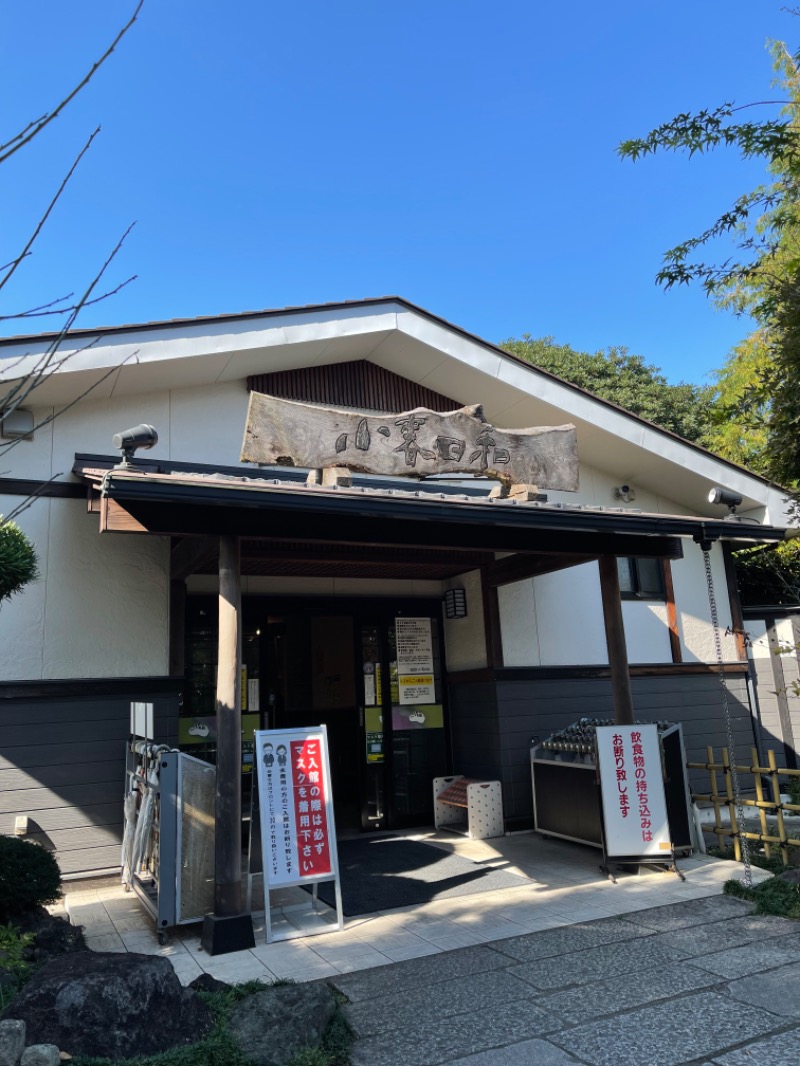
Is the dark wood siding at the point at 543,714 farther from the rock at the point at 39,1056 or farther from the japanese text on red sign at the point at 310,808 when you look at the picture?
the rock at the point at 39,1056

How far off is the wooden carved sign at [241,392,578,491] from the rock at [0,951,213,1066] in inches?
137

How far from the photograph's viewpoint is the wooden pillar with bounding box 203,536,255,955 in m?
5.13

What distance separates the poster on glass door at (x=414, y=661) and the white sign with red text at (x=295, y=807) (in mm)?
3493

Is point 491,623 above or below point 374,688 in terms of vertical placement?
above

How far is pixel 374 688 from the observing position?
902 centimetres

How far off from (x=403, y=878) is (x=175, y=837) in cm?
234

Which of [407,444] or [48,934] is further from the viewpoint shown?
[407,444]

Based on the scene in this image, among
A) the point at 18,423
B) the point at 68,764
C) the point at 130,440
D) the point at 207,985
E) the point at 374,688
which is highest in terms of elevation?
the point at 18,423

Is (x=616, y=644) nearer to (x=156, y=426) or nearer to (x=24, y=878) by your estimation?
(x=156, y=426)

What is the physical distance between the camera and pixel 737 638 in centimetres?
1048

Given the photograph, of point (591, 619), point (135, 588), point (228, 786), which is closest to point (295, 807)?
point (228, 786)

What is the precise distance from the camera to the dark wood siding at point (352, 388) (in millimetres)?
8312

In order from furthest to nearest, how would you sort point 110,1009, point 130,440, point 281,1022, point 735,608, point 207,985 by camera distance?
point 735,608 → point 130,440 → point 207,985 → point 281,1022 → point 110,1009

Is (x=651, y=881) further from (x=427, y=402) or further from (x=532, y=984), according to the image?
(x=427, y=402)
